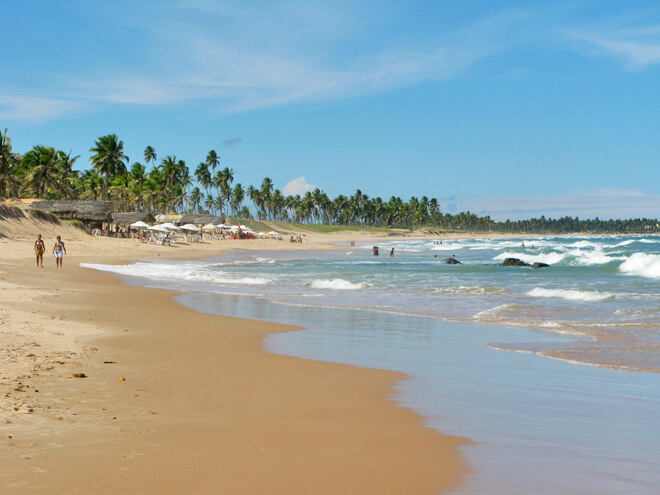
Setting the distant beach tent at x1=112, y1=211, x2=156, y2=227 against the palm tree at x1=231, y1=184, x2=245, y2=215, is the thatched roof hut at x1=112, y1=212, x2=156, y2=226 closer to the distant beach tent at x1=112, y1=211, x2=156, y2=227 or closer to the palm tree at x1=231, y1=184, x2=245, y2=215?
the distant beach tent at x1=112, y1=211, x2=156, y2=227

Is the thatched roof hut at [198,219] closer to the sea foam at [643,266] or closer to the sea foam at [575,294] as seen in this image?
the sea foam at [643,266]

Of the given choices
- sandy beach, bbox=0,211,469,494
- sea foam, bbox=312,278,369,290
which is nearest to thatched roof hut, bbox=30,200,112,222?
sea foam, bbox=312,278,369,290

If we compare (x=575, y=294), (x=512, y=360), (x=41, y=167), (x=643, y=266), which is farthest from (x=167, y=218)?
(x=512, y=360)

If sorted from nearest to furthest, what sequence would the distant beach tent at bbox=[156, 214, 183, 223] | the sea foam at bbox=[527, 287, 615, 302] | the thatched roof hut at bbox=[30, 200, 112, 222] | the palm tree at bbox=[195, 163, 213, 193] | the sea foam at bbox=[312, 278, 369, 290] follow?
the sea foam at bbox=[527, 287, 615, 302] → the sea foam at bbox=[312, 278, 369, 290] → the thatched roof hut at bbox=[30, 200, 112, 222] → the distant beach tent at bbox=[156, 214, 183, 223] → the palm tree at bbox=[195, 163, 213, 193]

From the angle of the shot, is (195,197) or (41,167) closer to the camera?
(41,167)

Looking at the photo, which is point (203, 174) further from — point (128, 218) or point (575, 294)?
point (575, 294)

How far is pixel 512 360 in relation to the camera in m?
9.50

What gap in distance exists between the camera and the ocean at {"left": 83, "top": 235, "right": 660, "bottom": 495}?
15.7 feet

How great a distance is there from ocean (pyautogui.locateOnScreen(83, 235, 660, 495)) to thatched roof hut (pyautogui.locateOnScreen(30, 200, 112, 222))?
1581 inches

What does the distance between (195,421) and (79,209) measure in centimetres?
5897

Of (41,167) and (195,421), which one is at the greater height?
(41,167)

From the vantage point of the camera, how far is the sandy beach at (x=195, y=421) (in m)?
4.13

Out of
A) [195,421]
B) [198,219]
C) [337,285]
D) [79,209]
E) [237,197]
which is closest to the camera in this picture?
[195,421]

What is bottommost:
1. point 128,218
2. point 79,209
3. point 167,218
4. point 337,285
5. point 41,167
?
point 337,285
